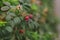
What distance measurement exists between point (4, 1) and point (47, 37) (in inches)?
22.6

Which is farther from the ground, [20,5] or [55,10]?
[20,5]

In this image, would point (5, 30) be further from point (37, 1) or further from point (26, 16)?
point (37, 1)

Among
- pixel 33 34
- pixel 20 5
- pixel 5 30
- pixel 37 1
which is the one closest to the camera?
pixel 5 30

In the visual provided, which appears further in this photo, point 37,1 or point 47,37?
point 37,1

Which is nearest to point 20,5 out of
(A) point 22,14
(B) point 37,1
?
(A) point 22,14

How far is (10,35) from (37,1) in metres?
0.94

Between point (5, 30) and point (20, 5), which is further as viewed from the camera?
point (20, 5)

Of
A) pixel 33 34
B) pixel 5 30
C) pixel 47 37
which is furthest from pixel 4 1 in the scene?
pixel 47 37

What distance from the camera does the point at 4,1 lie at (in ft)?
6.02

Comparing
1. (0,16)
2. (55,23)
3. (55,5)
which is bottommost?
(55,23)

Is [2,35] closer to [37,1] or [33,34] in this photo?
[33,34]

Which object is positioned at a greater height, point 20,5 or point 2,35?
point 20,5

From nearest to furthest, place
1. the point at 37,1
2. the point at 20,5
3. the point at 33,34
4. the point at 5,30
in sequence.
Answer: the point at 5,30
the point at 20,5
the point at 33,34
the point at 37,1

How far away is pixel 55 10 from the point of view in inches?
108
